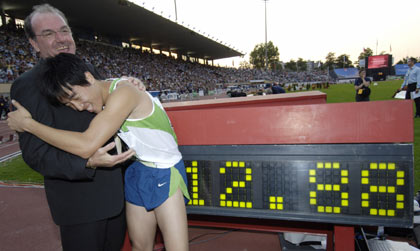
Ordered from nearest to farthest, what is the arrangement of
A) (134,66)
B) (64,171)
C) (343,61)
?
1. (64,171)
2. (134,66)
3. (343,61)

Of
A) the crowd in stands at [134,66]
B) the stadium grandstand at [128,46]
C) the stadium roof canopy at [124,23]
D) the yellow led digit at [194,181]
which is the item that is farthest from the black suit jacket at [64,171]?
the stadium roof canopy at [124,23]

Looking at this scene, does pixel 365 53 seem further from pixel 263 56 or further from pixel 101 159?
pixel 101 159

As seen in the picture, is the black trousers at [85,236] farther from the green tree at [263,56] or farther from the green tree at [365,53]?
the green tree at [365,53]

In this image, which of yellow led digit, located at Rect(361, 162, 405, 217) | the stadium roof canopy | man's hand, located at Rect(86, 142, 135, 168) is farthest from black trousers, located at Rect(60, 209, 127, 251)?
the stadium roof canopy

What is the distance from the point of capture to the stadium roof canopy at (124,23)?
67.4ft

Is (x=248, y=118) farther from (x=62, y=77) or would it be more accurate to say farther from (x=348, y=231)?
(x=62, y=77)

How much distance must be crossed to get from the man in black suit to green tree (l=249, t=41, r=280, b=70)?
79168 mm

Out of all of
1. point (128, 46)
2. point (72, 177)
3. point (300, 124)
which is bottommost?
point (72, 177)

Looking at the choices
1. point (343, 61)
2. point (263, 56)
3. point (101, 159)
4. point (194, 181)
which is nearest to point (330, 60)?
point (343, 61)

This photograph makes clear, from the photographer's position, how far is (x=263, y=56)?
255ft

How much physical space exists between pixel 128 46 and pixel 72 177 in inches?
1420

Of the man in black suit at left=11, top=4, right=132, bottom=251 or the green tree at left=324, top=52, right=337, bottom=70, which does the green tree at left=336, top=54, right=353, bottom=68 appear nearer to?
the green tree at left=324, top=52, right=337, bottom=70

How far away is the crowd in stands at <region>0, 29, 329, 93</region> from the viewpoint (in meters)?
17.3

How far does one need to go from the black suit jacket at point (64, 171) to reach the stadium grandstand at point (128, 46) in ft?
58.4
